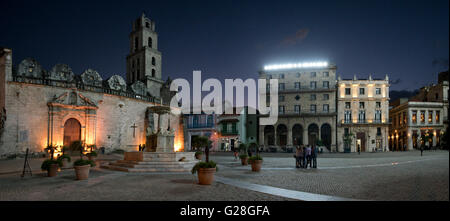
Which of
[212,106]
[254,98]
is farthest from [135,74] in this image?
[254,98]

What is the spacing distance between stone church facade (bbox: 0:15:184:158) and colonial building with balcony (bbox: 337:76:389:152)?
125 ft

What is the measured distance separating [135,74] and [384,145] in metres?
52.6

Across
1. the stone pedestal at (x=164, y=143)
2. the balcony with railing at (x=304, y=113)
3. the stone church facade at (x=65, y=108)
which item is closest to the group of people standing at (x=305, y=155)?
the stone pedestal at (x=164, y=143)

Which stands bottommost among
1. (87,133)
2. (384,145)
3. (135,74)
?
(384,145)

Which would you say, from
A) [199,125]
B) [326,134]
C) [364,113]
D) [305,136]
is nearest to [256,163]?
[199,125]

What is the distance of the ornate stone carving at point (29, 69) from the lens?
2584cm

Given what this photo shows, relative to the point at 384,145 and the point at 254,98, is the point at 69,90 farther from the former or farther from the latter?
the point at 384,145

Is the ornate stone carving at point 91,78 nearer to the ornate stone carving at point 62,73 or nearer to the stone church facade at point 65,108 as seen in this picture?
the stone church facade at point 65,108

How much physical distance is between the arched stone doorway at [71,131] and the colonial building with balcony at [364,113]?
1828 inches

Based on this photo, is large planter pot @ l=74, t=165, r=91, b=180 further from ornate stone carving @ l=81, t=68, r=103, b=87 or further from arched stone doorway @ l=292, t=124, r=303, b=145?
arched stone doorway @ l=292, t=124, r=303, b=145

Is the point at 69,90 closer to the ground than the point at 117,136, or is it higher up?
higher up

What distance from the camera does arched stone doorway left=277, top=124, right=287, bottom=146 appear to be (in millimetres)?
51375
